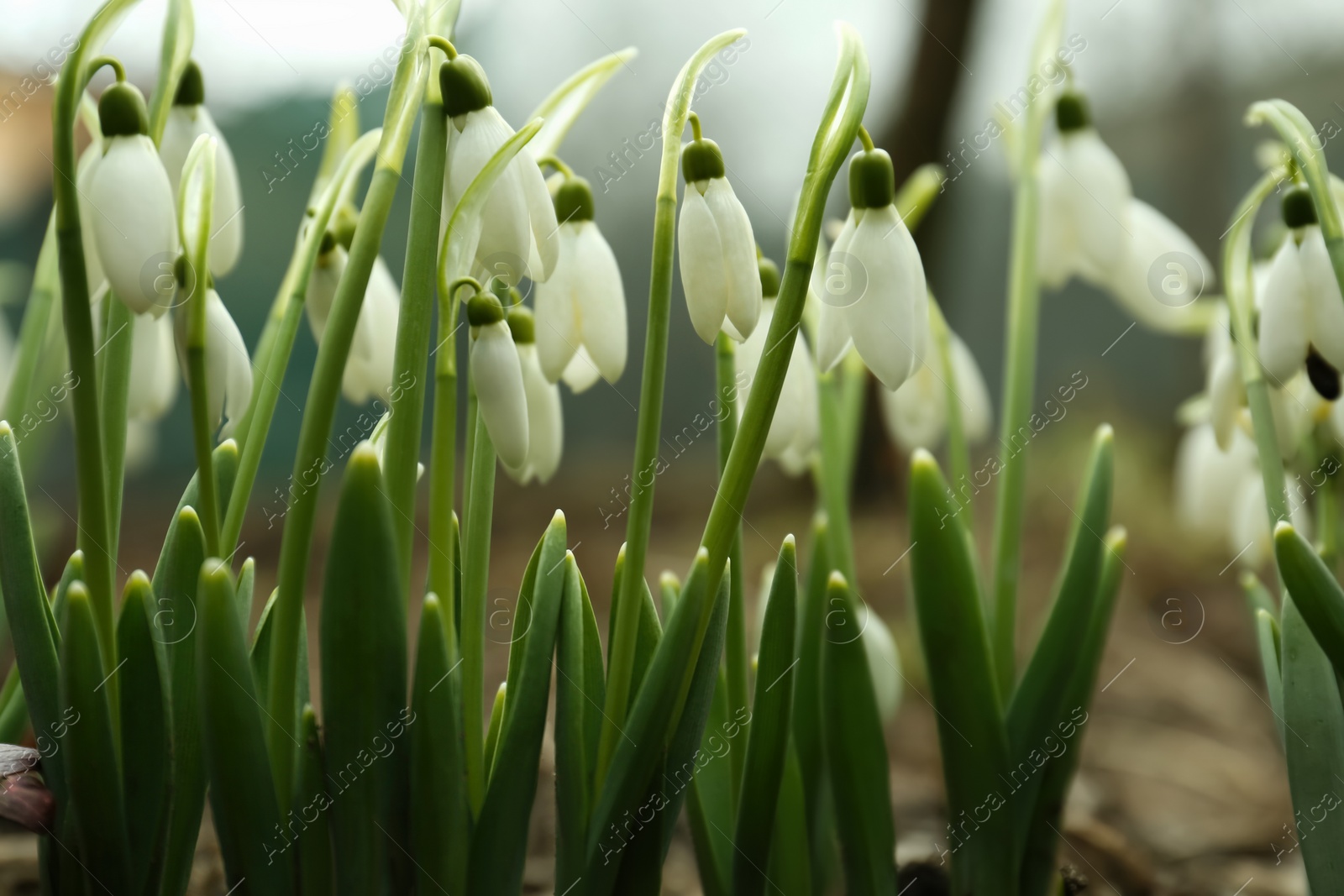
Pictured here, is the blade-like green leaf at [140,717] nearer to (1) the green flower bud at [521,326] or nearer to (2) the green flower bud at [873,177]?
(1) the green flower bud at [521,326]

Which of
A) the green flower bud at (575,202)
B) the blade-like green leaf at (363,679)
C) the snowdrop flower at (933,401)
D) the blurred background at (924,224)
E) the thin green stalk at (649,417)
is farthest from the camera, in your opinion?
the blurred background at (924,224)

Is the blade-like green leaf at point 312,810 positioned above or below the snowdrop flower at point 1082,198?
below

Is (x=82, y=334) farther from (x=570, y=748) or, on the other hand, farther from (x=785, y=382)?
(x=785, y=382)

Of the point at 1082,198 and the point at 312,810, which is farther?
the point at 1082,198

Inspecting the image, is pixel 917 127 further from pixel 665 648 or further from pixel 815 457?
pixel 665 648

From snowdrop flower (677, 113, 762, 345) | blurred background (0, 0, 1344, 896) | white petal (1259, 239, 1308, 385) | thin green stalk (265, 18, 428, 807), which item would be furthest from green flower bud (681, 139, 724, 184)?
blurred background (0, 0, 1344, 896)

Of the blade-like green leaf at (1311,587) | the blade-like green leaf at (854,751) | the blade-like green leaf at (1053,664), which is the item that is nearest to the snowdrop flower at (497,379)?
the blade-like green leaf at (854,751)

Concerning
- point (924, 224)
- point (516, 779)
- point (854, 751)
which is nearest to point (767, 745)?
point (854, 751)

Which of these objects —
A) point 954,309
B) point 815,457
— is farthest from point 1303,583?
point 954,309

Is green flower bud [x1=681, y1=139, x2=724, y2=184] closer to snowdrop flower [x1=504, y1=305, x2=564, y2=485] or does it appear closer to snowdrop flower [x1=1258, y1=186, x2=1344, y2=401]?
snowdrop flower [x1=504, y1=305, x2=564, y2=485]
